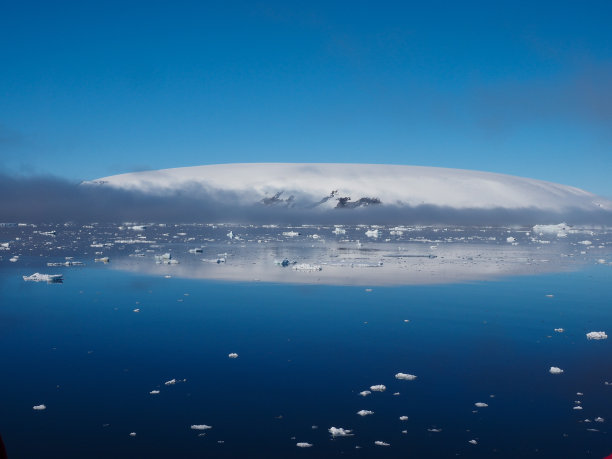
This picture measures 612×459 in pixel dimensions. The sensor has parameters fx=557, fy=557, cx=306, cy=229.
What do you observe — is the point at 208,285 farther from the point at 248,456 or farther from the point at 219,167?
the point at 219,167

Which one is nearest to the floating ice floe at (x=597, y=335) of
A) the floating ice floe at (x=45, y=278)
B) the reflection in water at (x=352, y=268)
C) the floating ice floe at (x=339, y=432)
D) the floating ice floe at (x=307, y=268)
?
the floating ice floe at (x=339, y=432)

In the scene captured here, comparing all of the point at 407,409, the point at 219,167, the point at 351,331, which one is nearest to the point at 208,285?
the point at 351,331

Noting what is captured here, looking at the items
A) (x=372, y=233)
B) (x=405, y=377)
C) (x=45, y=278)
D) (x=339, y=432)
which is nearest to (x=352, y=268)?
(x=45, y=278)

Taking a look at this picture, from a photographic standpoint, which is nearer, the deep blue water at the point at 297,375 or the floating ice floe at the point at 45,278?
the deep blue water at the point at 297,375

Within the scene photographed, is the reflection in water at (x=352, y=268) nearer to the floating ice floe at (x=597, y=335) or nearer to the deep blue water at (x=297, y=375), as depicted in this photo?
the deep blue water at (x=297, y=375)

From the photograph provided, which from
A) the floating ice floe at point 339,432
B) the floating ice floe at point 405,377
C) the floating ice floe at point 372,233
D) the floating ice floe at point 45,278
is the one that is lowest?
the floating ice floe at point 339,432

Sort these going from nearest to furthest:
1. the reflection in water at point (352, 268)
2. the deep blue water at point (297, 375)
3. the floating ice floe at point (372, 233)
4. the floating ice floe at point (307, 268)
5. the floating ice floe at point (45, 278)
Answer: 1. the deep blue water at point (297, 375)
2. the floating ice floe at point (45, 278)
3. the reflection in water at point (352, 268)
4. the floating ice floe at point (307, 268)
5. the floating ice floe at point (372, 233)

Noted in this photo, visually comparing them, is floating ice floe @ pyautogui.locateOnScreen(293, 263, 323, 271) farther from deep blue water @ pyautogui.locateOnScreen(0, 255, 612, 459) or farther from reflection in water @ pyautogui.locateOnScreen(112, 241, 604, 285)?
deep blue water @ pyautogui.locateOnScreen(0, 255, 612, 459)

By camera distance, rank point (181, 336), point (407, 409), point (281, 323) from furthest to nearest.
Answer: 1. point (281, 323)
2. point (181, 336)
3. point (407, 409)
